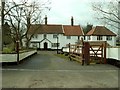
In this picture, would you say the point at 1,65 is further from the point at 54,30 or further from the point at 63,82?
the point at 54,30

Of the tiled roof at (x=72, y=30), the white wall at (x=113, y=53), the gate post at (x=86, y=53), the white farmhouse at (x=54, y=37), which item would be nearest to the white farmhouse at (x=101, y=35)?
the tiled roof at (x=72, y=30)

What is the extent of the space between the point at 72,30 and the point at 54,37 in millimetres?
7018

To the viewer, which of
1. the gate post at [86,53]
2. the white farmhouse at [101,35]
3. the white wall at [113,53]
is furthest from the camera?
the white farmhouse at [101,35]

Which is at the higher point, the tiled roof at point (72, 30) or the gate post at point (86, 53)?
the tiled roof at point (72, 30)

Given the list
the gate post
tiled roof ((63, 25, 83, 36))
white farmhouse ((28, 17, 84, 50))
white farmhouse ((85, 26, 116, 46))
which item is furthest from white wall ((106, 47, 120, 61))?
tiled roof ((63, 25, 83, 36))

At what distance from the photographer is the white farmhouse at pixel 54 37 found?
89.8m

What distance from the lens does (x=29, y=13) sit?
48.9 metres

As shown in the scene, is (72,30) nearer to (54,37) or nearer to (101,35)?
(54,37)

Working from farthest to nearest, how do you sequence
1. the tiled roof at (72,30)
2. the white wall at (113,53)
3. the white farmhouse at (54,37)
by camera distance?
the tiled roof at (72,30), the white farmhouse at (54,37), the white wall at (113,53)

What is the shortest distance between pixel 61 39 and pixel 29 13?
42615mm

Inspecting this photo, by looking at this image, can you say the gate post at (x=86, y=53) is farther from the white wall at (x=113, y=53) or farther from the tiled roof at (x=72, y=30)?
the tiled roof at (x=72, y=30)

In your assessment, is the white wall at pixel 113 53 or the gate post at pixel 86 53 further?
the gate post at pixel 86 53

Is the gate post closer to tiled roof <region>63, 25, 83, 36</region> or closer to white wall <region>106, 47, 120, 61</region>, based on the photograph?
white wall <region>106, 47, 120, 61</region>

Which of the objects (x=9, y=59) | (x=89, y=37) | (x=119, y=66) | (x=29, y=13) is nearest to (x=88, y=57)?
(x=119, y=66)
